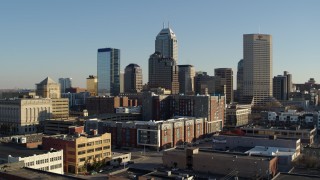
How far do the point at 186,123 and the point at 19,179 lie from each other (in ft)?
200

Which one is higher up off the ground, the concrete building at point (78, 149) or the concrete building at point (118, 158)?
the concrete building at point (78, 149)

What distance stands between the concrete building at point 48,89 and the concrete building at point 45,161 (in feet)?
354

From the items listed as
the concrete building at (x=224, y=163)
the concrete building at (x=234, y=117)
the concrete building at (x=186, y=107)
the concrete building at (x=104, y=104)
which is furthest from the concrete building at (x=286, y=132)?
the concrete building at (x=104, y=104)

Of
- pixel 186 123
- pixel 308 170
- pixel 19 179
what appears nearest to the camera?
pixel 19 179

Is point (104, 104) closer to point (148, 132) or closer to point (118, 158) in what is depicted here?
point (148, 132)

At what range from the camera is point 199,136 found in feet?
350

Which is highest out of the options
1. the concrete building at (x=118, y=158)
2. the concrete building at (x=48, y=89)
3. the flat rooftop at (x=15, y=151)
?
the concrete building at (x=48, y=89)

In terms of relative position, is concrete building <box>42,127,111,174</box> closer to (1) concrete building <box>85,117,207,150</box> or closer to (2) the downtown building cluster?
(2) the downtown building cluster

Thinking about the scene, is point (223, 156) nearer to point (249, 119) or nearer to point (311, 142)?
point (311, 142)

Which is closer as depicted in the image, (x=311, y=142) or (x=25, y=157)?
(x=25, y=157)

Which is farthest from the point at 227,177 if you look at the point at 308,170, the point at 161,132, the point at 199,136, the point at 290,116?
the point at 290,116

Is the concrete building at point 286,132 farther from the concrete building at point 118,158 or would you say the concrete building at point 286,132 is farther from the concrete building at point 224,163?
the concrete building at point 224,163

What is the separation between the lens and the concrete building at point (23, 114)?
123 meters

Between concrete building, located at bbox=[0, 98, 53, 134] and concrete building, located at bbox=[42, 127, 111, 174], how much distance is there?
57429 mm
